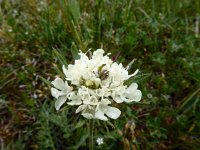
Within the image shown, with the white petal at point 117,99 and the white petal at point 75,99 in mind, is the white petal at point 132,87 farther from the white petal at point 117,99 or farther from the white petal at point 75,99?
the white petal at point 75,99

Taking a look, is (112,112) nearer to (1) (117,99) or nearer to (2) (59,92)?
(1) (117,99)

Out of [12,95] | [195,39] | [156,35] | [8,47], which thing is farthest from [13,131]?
[195,39]

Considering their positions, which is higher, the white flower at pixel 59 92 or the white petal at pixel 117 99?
the white flower at pixel 59 92

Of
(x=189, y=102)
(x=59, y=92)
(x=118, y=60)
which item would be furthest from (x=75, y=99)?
(x=189, y=102)

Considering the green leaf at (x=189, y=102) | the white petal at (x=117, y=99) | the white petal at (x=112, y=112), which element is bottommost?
the white petal at (x=112, y=112)

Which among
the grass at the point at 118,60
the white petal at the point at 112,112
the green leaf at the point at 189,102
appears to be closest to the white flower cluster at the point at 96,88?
the white petal at the point at 112,112

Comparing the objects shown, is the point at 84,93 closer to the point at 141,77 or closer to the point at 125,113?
the point at 141,77

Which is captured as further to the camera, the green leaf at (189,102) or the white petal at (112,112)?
the green leaf at (189,102)

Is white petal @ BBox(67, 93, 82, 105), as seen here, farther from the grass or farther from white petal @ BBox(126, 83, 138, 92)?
the grass
